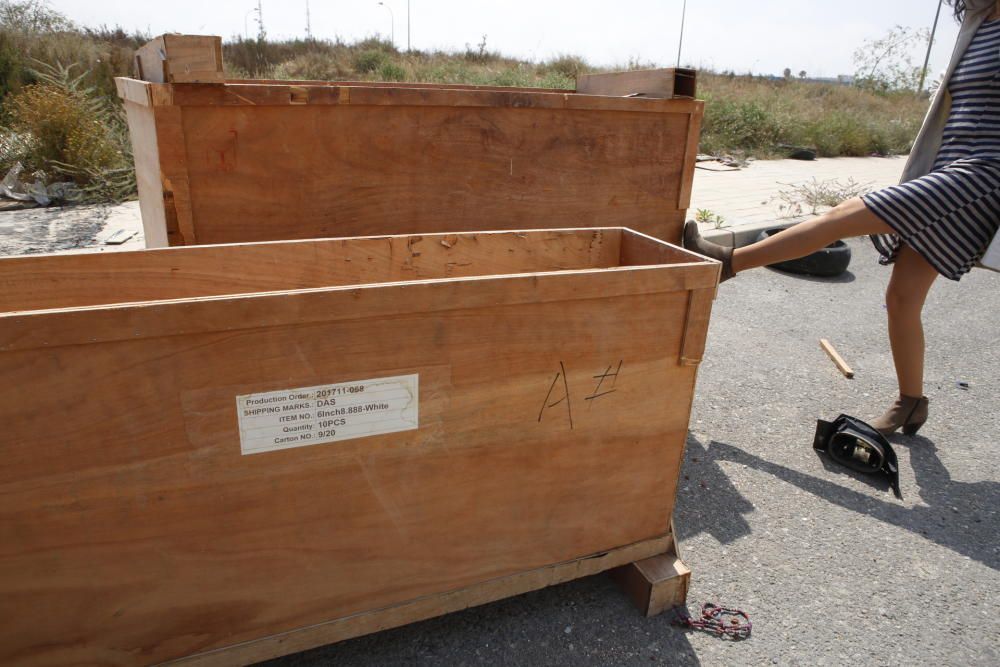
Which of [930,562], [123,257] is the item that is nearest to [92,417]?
[123,257]

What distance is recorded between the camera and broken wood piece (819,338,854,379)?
3608 millimetres

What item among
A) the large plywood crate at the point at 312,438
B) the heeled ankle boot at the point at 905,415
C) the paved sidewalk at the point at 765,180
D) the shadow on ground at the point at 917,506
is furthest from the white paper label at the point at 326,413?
the paved sidewalk at the point at 765,180

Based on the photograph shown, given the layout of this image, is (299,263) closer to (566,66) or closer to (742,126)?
(742,126)

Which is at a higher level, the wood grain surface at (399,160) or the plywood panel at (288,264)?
the wood grain surface at (399,160)

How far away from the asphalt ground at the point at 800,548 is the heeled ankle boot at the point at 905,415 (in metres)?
0.09

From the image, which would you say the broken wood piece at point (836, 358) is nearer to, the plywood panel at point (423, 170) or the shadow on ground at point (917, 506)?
the shadow on ground at point (917, 506)

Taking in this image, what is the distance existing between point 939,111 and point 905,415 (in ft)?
4.33

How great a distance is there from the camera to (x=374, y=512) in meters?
1.54

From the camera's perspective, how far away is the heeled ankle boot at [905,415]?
2.93m

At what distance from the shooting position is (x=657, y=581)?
6.13 feet

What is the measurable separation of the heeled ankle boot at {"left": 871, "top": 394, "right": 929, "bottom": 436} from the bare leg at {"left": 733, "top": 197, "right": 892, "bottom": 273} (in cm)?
83

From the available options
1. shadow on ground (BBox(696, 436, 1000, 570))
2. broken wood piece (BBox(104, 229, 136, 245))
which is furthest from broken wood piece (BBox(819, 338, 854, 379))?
broken wood piece (BBox(104, 229, 136, 245))

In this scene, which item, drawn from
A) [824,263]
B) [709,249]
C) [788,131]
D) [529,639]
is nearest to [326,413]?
[529,639]

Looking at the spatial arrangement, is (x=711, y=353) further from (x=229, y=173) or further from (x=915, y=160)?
(x=229, y=173)
